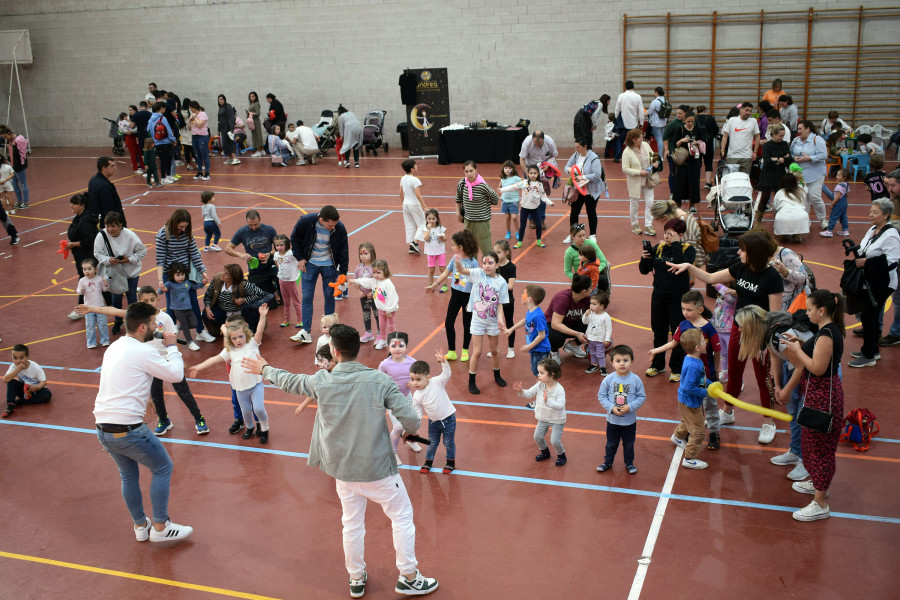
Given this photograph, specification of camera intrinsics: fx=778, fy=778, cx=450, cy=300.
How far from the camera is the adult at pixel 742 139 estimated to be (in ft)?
52.6

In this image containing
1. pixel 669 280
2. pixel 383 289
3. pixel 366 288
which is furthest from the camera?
pixel 366 288

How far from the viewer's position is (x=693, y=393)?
740 centimetres

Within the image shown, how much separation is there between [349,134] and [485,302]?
15.8 m

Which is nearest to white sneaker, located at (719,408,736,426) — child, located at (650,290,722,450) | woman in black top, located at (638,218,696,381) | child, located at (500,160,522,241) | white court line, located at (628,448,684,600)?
child, located at (650,290,722,450)

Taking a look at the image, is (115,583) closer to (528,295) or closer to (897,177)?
(528,295)

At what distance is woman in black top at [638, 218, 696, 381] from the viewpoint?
8.99 metres

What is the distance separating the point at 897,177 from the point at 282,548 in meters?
8.51

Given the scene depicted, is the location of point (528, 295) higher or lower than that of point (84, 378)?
higher

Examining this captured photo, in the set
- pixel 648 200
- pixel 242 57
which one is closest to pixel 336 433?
pixel 648 200

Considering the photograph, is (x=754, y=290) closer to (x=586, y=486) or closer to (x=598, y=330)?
(x=598, y=330)

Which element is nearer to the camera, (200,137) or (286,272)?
(286,272)

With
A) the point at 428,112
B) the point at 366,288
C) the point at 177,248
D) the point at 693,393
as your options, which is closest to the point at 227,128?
the point at 428,112

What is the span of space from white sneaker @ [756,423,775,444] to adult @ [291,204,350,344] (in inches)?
223

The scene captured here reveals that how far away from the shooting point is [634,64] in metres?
23.6
